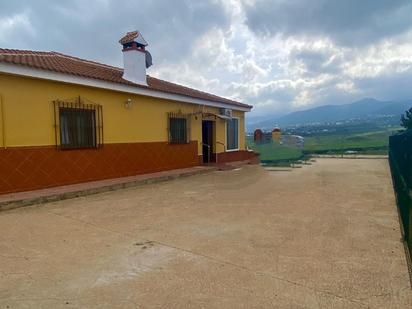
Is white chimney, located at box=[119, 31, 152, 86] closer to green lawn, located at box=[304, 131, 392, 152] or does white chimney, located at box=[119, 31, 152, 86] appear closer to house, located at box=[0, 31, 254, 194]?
house, located at box=[0, 31, 254, 194]

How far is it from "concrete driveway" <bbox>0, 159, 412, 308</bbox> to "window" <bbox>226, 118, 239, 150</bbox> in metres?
9.68

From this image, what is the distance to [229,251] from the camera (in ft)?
15.1

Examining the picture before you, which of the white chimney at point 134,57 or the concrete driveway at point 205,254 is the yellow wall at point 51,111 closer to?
the white chimney at point 134,57

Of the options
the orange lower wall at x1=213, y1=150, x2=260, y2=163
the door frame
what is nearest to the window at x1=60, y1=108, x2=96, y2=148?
the door frame

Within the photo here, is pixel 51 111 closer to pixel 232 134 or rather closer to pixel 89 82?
pixel 89 82

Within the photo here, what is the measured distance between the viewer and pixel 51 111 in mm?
9195

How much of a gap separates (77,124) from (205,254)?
271 inches

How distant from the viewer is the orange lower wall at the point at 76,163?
27.4 ft

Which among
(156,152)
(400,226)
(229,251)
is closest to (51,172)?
(156,152)

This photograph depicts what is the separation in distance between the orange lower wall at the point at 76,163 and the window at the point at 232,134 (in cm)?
447

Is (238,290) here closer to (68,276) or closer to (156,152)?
(68,276)

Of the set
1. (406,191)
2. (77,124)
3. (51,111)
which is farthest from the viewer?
(77,124)

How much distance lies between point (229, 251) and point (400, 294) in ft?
6.59

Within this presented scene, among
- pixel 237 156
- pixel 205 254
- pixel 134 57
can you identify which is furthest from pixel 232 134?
pixel 205 254
